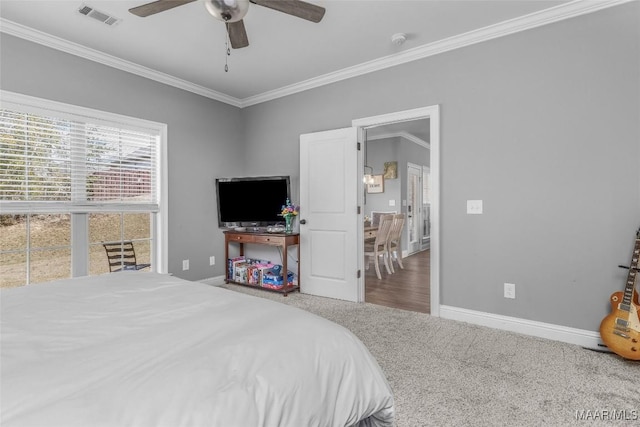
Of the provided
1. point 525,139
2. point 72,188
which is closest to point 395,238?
point 525,139

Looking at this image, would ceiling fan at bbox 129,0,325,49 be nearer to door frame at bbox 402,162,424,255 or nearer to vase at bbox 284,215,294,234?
vase at bbox 284,215,294,234

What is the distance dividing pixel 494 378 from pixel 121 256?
361 centimetres

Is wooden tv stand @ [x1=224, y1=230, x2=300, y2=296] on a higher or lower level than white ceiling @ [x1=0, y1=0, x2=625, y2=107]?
lower

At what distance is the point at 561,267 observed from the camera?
2609 millimetres

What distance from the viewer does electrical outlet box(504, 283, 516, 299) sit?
2809mm

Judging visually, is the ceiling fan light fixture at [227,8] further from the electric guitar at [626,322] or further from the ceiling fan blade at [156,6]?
the electric guitar at [626,322]

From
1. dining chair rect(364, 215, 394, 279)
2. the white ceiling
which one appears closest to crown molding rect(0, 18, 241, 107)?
the white ceiling

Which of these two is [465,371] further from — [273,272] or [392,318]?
[273,272]

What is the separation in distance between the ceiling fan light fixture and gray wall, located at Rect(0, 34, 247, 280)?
218cm

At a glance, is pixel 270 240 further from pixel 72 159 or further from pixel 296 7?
pixel 296 7

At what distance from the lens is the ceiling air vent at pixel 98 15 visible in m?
2.54

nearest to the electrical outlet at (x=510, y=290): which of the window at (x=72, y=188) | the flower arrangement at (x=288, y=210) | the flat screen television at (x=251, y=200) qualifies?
the flower arrangement at (x=288, y=210)

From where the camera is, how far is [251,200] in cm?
427

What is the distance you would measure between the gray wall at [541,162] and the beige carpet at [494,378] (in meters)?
0.38
